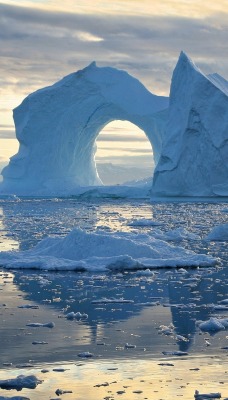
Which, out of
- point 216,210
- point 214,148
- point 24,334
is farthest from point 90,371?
point 214,148

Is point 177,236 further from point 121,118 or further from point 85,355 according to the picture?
point 121,118

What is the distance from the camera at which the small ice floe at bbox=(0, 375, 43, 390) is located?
5297 mm

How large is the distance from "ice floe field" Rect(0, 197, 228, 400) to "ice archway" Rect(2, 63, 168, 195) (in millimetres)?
22325

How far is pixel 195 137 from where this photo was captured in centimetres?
3108

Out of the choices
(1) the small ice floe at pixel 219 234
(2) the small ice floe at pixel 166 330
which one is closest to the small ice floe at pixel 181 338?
(2) the small ice floe at pixel 166 330

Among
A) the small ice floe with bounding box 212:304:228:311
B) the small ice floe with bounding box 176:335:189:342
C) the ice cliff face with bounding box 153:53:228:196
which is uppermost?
the ice cliff face with bounding box 153:53:228:196

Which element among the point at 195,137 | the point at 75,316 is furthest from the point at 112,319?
the point at 195,137

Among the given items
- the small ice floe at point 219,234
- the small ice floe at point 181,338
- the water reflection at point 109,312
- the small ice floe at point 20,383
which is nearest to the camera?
the small ice floe at point 20,383

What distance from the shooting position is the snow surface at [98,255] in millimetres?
11188

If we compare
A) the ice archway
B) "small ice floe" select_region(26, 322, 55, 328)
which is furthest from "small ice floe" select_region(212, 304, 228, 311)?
the ice archway

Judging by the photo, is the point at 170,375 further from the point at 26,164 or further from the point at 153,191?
the point at 26,164

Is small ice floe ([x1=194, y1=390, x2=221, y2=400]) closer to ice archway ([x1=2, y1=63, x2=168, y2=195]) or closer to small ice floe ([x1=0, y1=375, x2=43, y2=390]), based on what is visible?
small ice floe ([x1=0, y1=375, x2=43, y2=390])

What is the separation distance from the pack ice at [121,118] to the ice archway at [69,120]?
0.05m

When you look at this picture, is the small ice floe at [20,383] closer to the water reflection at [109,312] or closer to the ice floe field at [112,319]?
the ice floe field at [112,319]
